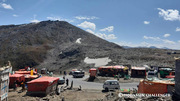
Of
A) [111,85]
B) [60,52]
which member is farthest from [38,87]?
[60,52]

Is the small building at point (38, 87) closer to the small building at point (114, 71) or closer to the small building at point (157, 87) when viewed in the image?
the small building at point (157, 87)

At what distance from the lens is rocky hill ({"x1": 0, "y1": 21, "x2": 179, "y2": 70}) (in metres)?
56.5

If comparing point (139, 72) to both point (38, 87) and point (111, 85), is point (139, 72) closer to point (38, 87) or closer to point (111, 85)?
point (111, 85)

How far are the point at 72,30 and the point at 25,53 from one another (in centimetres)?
5060

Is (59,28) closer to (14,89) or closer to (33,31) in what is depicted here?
(33,31)

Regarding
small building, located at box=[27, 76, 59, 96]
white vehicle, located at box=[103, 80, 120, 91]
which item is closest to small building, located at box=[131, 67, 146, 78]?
white vehicle, located at box=[103, 80, 120, 91]

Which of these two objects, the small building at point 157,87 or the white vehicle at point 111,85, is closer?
the small building at point 157,87

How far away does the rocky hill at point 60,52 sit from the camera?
56.5 meters

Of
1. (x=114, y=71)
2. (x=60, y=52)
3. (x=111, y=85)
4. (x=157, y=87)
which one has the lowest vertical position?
(x=111, y=85)

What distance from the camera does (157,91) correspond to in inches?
490

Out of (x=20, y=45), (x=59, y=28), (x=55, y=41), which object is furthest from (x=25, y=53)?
(x=59, y=28)

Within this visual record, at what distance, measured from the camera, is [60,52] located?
80.7m

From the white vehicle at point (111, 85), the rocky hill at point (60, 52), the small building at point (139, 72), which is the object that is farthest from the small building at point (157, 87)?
the rocky hill at point (60, 52)

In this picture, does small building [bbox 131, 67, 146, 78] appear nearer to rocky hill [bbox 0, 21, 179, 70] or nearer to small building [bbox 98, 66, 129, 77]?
small building [bbox 98, 66, 129, 77]
